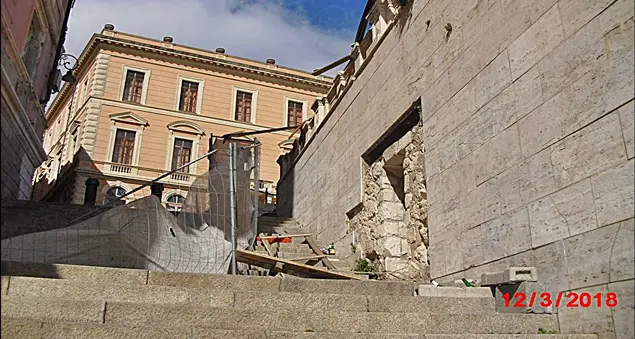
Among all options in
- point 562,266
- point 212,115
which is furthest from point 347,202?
point 212,115

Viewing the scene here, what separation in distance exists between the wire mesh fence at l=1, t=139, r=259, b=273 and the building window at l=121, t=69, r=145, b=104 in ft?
68.9

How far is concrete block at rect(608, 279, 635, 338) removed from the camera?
3.35 meters

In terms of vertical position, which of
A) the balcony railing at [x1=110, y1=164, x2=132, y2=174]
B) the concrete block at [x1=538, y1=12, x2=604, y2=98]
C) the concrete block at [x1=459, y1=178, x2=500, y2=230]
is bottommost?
the concrete block at [x1=459, y1=178, x2=500, y2=230]

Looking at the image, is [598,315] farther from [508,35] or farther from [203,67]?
[203,67]

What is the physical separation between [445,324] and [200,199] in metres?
4.04

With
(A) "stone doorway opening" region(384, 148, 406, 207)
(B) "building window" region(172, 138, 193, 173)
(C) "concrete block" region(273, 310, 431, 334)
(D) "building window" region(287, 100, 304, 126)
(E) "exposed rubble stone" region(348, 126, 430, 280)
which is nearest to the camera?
(C) "concrete block" region(273, 310, 431, 334)

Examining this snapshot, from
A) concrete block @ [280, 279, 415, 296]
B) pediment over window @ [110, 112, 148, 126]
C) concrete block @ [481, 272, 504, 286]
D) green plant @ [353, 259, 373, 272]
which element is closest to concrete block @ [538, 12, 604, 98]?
concrete block @ [481, 272, 504, 286]

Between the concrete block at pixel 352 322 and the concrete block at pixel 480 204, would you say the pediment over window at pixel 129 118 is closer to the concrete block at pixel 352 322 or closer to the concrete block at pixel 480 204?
the concrete block at pixel 480 204

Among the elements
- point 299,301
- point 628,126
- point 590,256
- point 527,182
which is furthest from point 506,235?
point 299,301

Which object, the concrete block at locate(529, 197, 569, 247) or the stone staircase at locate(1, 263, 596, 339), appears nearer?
the stone staircase at locate(1, 263, 596, 339)

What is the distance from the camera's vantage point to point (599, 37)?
399 cm

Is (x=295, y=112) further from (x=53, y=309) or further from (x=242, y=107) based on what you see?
(x=53, y=309)

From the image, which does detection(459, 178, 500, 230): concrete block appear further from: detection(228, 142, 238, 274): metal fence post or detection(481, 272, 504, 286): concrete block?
detection(228, 142, 238, 274): metal fence post
